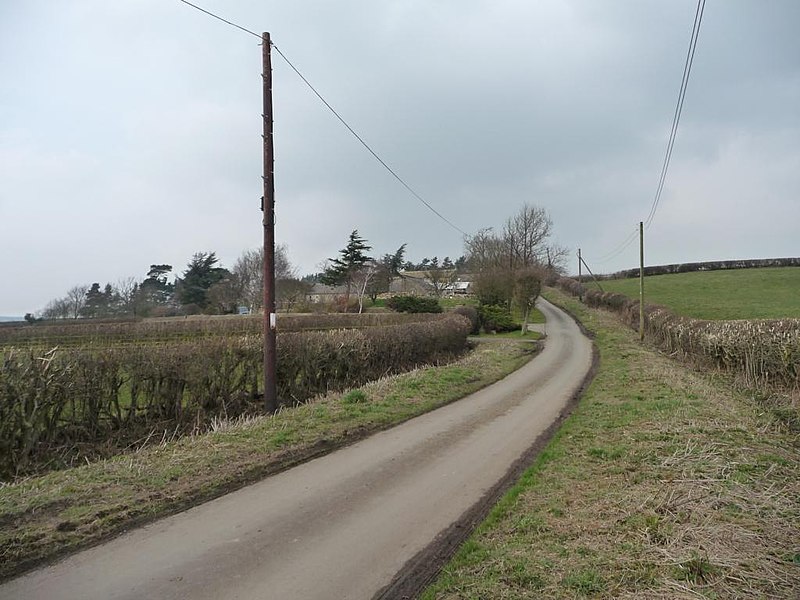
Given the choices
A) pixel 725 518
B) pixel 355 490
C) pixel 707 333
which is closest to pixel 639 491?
pixel 725 518

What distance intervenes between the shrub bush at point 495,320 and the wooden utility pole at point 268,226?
35645 mm

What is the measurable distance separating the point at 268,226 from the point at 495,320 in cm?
3605

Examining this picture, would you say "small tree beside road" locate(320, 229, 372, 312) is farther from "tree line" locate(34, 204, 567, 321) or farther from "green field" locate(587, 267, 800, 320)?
"green field" locate(587, 267, 800, 320)

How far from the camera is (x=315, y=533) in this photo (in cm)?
532

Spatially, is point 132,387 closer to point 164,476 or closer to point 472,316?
point 164,476

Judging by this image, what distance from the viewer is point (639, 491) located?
→ 5.99 m

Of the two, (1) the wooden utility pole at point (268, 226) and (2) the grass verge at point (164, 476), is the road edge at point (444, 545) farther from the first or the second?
(1) the wooden utility pole at point (268, 226)

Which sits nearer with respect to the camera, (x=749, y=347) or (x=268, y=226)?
(x=268, y=226)

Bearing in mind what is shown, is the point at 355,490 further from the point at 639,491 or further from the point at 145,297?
the point at 145,297

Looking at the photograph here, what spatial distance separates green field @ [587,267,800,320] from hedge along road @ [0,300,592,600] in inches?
1212

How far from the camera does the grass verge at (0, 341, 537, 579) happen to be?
5156 millimetres

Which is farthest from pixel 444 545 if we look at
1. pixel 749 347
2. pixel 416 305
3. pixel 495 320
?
pixel 416 305

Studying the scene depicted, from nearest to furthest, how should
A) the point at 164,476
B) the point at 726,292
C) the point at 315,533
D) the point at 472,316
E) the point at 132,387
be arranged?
the point at 315,533 < the point at 164,476 < the point at 132,387 < the point at 472,316 < the point at 726,292

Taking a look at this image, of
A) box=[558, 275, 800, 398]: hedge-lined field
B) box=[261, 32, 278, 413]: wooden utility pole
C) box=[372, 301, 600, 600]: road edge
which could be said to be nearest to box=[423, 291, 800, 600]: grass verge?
box=[372, 301, 600, 600]: road edge
